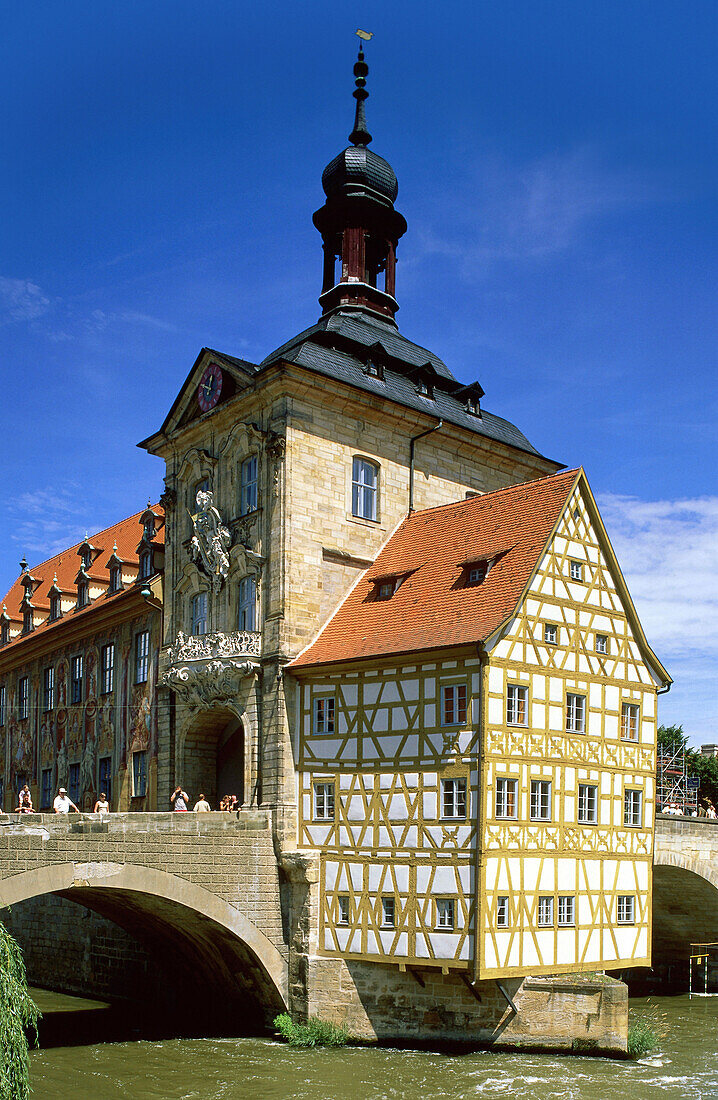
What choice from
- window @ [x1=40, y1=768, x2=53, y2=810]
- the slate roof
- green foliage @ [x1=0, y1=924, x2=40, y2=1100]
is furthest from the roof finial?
green foliage @ [x1=0, y1=924, x2=40, y2=1100]

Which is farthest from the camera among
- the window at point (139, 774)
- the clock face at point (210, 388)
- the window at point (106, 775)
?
the window at point (106, 775)

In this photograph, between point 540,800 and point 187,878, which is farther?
point 187,878

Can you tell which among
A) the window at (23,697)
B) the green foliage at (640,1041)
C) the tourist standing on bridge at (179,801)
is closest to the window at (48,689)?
the window at (23,697)

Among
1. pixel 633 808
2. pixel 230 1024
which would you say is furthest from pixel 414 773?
pixel 230 1024

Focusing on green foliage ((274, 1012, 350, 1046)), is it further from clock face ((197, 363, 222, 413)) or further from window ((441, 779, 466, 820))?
clock face ((197, 363, 222, 413))

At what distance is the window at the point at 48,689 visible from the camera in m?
39.5

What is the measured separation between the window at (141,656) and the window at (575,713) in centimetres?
1306

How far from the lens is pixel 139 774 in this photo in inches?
1303

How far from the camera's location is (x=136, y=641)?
34562mm

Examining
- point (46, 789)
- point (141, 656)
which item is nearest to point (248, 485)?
point (141, 656)

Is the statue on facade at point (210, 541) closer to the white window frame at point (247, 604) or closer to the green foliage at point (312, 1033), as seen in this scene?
the white window frame at point (247, 604)

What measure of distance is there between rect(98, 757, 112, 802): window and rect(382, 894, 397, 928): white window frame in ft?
41.4

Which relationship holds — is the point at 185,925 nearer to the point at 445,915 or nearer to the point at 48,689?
the point at 445,915

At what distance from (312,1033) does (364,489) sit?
12.2 meters
